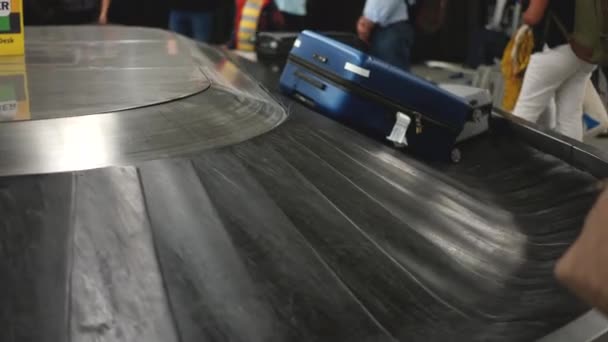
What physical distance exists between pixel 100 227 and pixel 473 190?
1.21 m

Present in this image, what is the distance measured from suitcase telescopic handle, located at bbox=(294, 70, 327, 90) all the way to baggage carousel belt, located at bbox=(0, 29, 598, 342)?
0.52 m

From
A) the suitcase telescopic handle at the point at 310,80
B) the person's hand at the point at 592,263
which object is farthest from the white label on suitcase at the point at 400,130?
the person's hand at the point at 592,263

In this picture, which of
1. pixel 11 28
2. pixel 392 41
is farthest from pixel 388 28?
pixel 11 28

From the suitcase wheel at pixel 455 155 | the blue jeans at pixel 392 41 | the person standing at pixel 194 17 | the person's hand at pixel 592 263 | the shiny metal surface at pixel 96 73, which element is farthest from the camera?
the person standing at pixel 194 17

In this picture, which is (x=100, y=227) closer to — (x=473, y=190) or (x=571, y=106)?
(x=473, y=190)

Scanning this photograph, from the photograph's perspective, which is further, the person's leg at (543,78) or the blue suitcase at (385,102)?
the person's leg at (543,78)

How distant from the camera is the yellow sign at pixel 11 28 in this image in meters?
1.85

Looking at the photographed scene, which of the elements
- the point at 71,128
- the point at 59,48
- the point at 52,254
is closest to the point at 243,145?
the point at 71,128

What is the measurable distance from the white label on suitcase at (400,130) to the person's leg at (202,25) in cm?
253

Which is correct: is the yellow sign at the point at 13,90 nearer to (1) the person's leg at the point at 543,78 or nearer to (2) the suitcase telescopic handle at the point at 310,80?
(2) the suitcase telescopic handle at the point at 310,80

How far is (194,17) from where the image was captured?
423 cm

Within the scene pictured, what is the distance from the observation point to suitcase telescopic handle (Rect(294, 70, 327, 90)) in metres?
2.25

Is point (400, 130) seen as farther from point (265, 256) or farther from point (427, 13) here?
point (427, 13)

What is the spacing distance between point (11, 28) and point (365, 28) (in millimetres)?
2044
